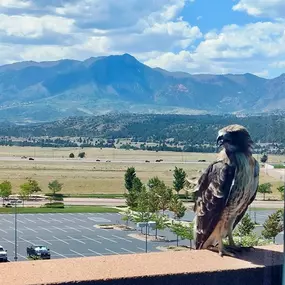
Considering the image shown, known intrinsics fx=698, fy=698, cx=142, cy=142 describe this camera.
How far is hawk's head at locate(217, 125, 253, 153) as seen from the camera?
614 cm

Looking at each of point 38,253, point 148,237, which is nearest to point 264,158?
point 38,253

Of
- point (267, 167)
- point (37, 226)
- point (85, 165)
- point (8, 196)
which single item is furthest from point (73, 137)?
point (267, 167)

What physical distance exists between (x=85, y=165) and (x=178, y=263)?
6948 centimetres

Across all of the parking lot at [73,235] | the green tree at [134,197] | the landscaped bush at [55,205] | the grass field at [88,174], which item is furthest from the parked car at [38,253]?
the grass field at [88,174]

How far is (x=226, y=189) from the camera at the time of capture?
603 centimetres

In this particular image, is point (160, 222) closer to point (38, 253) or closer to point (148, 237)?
point (148, 237)

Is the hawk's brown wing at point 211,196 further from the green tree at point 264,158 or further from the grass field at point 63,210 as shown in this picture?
the grass field at point 63,210

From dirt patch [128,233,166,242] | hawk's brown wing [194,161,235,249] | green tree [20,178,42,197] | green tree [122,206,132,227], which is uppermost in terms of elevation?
hawk's brown wing [194,161,235,249]

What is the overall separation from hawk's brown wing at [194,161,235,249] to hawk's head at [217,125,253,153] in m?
0.18

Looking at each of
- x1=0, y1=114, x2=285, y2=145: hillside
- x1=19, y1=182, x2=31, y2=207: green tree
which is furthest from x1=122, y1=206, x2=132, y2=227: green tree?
x1=0, y1=114, x2=285, y2=145: hillside

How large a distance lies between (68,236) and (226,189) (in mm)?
22498

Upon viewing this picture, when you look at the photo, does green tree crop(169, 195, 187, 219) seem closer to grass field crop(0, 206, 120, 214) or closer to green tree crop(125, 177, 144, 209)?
green tree crop(125, 177, 144, 209)

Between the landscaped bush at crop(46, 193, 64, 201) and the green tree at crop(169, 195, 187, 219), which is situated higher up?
the green tree at crop(169, 195, 187, 219)

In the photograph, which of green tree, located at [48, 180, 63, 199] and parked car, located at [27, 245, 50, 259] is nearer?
parked car, located at [27, 245, 50, 259]
